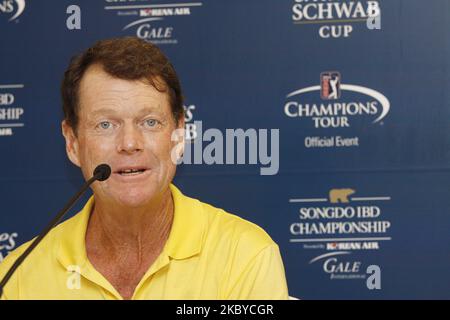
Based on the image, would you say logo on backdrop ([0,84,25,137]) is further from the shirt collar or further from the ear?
the shirt collar

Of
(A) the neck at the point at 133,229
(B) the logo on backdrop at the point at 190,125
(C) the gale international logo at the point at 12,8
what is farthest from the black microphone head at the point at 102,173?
(C) the gale international logo at the point at 12,8

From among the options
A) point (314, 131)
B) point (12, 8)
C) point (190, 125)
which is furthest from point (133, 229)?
point (12, 8)

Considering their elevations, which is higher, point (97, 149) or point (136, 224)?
point (97, 149)

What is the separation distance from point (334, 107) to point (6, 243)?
1.24 metres

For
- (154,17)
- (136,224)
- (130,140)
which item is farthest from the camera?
(154,17)

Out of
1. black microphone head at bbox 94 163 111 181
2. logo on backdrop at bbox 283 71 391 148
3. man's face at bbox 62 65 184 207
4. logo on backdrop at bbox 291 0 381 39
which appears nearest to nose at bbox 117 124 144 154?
man's face at bbox 62 65 184 207

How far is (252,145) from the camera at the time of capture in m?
2.64

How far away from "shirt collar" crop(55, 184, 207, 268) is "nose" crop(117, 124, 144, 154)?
0.20 metres

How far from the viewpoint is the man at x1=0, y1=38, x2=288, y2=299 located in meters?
1.75

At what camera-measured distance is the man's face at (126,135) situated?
1777 millimetres

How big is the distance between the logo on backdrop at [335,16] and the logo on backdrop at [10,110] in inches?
40.2

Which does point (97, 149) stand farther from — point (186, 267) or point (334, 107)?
point (334, 107)

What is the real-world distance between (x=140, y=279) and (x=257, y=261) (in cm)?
30

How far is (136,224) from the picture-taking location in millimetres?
1893
